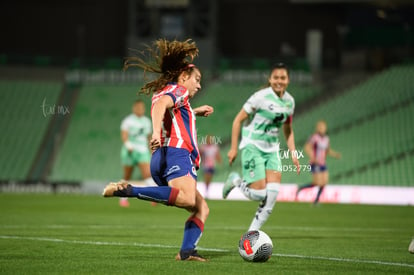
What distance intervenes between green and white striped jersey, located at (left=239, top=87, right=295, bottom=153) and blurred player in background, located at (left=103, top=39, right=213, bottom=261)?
103 inches

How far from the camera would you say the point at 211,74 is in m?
39.6

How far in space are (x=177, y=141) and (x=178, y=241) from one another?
3.21 metres

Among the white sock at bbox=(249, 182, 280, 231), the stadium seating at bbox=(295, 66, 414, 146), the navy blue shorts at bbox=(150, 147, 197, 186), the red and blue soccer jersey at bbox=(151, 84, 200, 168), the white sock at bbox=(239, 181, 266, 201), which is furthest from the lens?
the stadium seating at bbox=(295, 66, 414, 146)

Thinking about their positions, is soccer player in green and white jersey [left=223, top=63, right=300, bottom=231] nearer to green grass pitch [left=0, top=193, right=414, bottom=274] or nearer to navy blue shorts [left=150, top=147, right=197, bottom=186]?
green grass pitch [left=0, top=193, right=414, bottom=274]

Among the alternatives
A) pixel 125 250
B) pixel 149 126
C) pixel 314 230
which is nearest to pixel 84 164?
pixel 149 126

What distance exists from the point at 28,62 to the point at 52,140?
4180 millimetres

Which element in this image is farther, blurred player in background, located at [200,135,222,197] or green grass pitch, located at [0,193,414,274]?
blurred player in background, located at [200,135,222,197]

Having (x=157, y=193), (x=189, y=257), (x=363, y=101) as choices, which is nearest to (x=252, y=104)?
(x=189, y=257)

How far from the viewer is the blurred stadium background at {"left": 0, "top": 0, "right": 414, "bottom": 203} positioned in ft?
110

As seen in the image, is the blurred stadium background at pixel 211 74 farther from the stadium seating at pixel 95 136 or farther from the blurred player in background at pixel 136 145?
the blurred player in background at pixel 136 145

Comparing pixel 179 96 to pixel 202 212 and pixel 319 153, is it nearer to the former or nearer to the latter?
pixel 202 212

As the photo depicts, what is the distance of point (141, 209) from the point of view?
2161 cm

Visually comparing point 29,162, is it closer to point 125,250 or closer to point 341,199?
point 341,199

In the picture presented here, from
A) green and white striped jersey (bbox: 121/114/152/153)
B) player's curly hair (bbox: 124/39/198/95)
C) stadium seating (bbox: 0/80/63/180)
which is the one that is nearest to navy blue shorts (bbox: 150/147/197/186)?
player's curly hair (bbox: 124/39/198/95)
